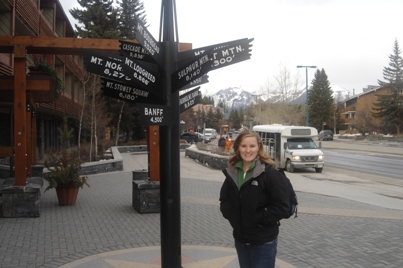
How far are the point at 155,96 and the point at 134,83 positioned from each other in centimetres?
27

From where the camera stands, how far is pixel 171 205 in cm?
455

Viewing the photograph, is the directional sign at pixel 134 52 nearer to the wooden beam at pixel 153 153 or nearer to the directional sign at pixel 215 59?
the directional sign at pixel 215 59

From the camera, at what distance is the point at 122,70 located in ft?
13.8

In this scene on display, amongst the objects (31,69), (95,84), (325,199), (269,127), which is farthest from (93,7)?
(325,199)

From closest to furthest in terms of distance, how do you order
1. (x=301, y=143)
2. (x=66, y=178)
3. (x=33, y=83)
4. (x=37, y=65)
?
1. (x=66, y=178)
2. (x=33, y=83)
3. (x=37, y=65)
4. (x=301, y=143)

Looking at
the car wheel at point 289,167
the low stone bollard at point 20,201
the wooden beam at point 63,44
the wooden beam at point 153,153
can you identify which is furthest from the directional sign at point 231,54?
the car wheel at point 289,167

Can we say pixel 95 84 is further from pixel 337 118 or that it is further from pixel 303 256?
pixel 337 118

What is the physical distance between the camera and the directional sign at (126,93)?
446 cm

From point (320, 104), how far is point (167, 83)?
293ft

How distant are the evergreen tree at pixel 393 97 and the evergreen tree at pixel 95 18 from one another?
163 feet

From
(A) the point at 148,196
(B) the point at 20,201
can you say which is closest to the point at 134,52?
(A) the point at 148,196

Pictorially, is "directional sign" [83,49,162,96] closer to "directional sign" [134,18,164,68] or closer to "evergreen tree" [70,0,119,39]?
"directional sign" [134,18,164,68]

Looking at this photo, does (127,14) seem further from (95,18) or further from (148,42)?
(148,42)

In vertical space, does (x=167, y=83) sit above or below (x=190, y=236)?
above
